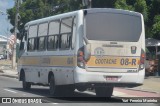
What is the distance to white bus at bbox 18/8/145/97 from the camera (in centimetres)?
1720

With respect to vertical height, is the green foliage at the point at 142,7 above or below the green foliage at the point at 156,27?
above

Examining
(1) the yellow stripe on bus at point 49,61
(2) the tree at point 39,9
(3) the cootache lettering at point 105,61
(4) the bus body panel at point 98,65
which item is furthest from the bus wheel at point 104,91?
(2) the tree at point 39,9

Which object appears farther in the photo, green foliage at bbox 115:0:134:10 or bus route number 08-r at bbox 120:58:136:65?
green foliage at bbox 115:0:134:10

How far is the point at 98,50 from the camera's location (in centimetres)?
1733

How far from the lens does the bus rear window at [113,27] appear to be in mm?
17453

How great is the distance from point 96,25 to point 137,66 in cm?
215

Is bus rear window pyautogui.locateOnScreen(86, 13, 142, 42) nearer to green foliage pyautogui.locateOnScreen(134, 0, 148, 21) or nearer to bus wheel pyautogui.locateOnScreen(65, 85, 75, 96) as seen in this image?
bus wheel pyautogui.locateOnScreen(65, 85, 75, 96)

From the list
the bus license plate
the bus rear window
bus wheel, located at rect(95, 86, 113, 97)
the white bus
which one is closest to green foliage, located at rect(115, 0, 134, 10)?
bus wheel, located at rect(95, 86, 113, 97)

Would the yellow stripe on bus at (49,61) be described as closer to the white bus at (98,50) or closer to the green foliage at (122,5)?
the white bus at (98,50)

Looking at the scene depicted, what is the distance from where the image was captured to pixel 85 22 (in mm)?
17453

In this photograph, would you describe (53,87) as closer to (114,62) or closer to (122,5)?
(114,62)

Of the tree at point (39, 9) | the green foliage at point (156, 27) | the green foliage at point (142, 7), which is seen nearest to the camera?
the green foliage at point (156, 27)

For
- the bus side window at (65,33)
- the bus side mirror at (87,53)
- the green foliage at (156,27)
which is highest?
the green foliage at (156,27)

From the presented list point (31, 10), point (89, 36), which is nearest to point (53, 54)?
point (89, 36)
